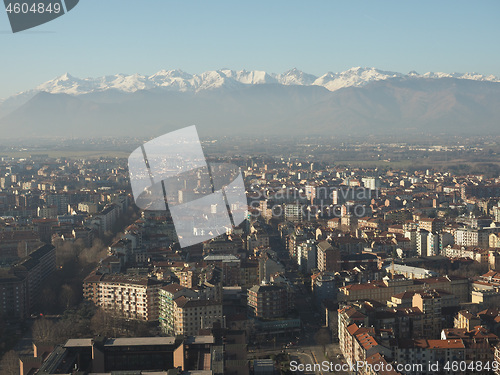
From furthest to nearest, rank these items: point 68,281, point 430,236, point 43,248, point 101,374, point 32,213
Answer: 1. point 32,213
2. point 430,236
3. point 43,248
4. point 68,281
5. point 101,374

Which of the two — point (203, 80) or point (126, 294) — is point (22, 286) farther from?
point (203, 80)

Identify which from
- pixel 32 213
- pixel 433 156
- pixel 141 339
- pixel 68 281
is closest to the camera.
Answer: pixel 141 339

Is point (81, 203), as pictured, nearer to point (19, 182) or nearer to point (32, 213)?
point (32, 213)

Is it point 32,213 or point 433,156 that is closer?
point 32,213

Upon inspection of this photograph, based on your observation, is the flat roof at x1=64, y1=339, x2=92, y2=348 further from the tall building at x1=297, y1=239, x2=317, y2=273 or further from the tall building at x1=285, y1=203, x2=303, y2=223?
the tall building at x1=285, y1=203, x2=303, y2=223

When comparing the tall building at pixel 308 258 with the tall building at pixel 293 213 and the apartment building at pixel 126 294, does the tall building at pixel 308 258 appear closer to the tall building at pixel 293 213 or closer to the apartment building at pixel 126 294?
the apartment building at pixel 126 294

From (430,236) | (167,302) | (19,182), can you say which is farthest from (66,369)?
(19,182)

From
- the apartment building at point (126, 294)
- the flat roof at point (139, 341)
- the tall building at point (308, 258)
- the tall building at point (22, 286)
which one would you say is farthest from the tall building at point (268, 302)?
the tall building at point (22, 286)

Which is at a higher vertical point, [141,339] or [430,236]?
[141,339]
